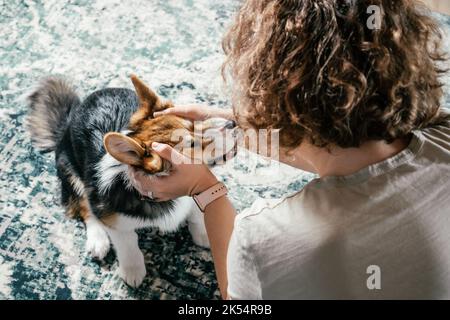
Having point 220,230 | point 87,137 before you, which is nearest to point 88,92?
point 87,137

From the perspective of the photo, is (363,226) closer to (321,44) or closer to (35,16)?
(321,44)

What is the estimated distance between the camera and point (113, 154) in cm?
109

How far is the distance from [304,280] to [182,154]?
1.48ft

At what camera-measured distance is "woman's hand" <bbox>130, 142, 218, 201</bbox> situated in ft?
3.73

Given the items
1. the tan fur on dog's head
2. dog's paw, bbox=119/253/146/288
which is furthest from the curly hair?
dog's paw, bbox=119/253/146/288

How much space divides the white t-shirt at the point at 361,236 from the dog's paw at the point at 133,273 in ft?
2.14

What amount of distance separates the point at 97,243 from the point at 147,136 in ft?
1.73

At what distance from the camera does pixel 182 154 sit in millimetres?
1179

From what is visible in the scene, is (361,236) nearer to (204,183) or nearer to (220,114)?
(204,183)

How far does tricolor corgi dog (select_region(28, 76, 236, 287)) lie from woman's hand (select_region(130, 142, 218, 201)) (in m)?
0.02

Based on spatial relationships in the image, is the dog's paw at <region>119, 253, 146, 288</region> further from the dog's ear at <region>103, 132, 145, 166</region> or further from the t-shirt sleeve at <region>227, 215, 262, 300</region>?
the t-shirt sleeve at <region>227, 215, 262, 300</region>

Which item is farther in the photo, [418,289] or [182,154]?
[182,154]

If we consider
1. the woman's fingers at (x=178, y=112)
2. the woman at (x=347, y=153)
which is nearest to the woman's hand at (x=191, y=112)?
the woman's fingers at (x=178, y=112)
